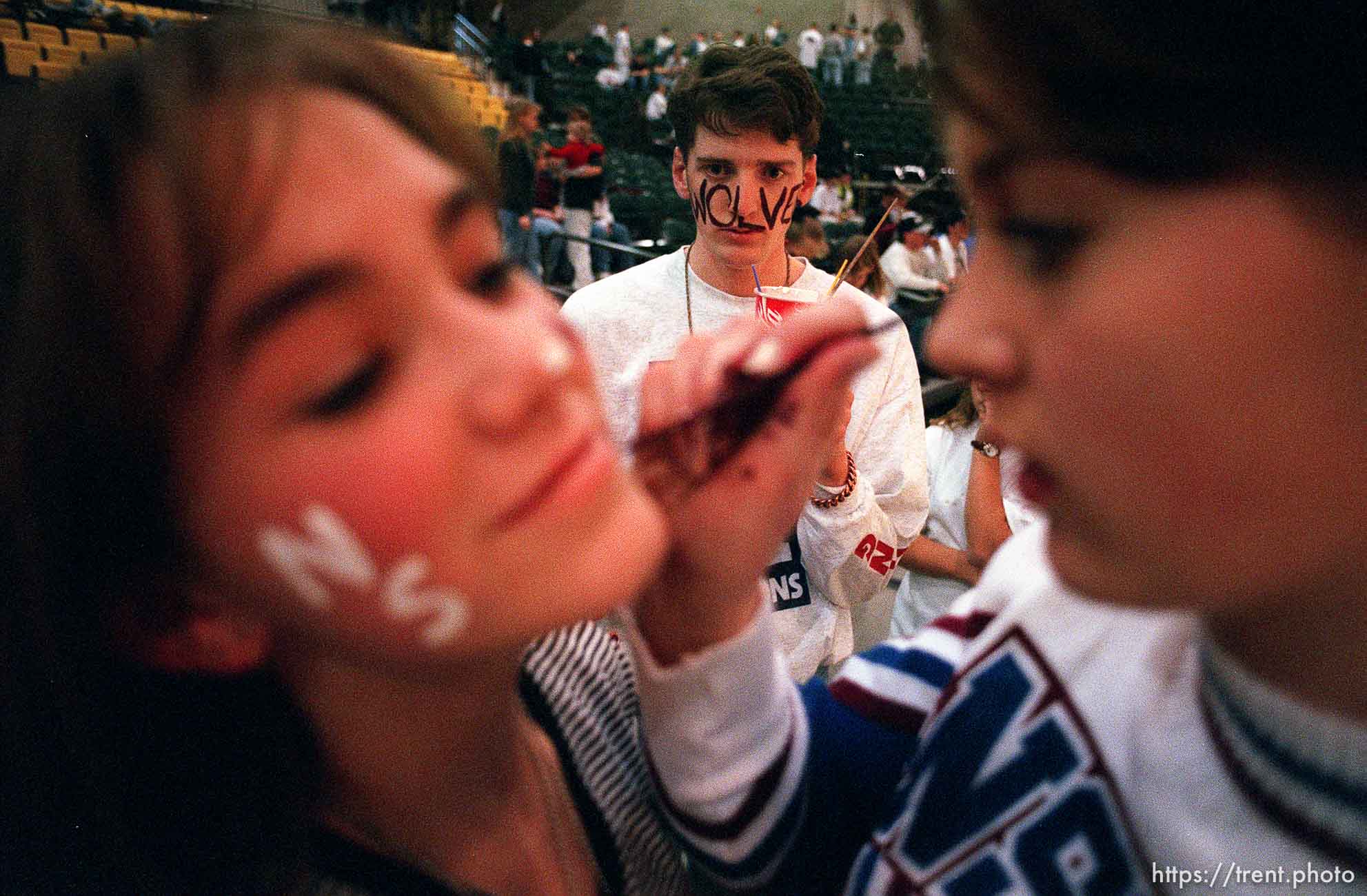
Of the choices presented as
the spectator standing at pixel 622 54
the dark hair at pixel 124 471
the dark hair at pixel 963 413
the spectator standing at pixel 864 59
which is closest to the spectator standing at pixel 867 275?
the dark hair at pixel 963 413

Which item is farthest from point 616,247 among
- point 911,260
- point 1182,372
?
point 1182,372

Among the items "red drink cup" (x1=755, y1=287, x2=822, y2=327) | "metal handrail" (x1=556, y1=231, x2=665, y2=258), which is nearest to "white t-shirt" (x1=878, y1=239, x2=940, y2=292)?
"metal handrail" (x1=556, y1=231, x2=665, y2=258)

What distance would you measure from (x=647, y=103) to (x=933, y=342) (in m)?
12.0

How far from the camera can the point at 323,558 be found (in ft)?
1.49

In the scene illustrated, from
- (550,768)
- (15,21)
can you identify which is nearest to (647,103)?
(15,21)

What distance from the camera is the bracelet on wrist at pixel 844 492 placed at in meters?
1.22

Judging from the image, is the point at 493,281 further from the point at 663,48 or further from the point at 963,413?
the point at 663,48

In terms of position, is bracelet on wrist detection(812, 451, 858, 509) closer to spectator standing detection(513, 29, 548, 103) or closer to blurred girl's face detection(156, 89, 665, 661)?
blurred girl's face detection(156, 89, 665, 661)

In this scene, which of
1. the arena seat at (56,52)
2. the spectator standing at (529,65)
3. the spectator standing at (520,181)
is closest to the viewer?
the spectator standing at (520,181)

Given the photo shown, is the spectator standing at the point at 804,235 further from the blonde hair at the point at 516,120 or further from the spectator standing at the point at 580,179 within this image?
the spectator standing at the point at 580,179

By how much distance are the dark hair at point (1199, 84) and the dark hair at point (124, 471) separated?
0.38m

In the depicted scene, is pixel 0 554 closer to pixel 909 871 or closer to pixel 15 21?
pixel 909 871

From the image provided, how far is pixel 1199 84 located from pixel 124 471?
24.2 inches

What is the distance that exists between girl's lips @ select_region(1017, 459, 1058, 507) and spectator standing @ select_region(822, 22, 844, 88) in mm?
14399
